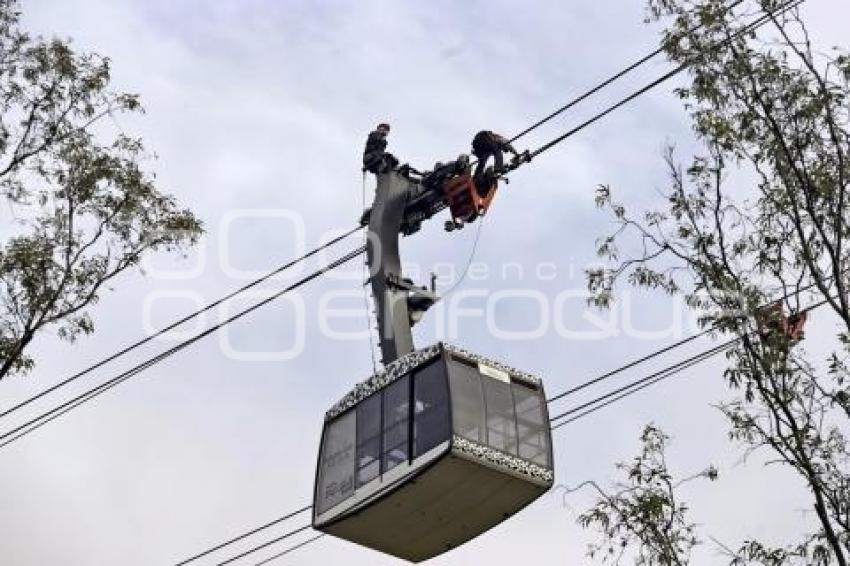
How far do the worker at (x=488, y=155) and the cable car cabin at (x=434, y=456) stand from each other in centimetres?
359

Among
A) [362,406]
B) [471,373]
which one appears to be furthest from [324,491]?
[471,373]

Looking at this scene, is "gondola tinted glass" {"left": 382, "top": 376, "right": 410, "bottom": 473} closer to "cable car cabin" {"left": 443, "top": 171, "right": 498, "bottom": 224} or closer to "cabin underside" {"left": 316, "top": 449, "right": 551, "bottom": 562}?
"cabin underside" {"left": 316, "top": 449, "right": 551, "bottom": 562}

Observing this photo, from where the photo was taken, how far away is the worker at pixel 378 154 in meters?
28.2

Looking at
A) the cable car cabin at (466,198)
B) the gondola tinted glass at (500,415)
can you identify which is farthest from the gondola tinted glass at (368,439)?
the cable car cabin at (466,198)

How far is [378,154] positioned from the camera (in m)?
28.4

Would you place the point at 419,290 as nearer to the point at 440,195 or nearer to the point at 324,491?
the point at 440,195

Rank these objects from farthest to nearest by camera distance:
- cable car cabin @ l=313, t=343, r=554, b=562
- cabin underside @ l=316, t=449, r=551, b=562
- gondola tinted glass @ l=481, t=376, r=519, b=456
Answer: gondola tinted glass @ l=481, t=376, r=519, b=456
cable car cabin @ l=313, t=343, r=554, b=562
cabin underside @ l=316, t=449, r=551, b=562

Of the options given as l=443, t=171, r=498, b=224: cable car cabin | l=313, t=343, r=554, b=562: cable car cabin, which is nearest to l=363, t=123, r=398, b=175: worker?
l=443, t=171, r=498, b=224: cable car cabin

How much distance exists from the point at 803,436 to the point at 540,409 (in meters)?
5.73

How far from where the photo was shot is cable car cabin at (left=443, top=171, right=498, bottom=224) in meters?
25.8

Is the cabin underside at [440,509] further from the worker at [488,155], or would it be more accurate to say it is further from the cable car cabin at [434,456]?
the worker at [488,155]

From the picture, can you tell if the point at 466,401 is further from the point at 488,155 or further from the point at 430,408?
the point at 488,155

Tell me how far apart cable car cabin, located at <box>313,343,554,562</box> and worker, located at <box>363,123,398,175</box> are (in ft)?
17.6

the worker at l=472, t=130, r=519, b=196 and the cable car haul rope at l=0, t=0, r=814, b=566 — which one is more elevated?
the worker at l=472, t=130, r=519, b=196
